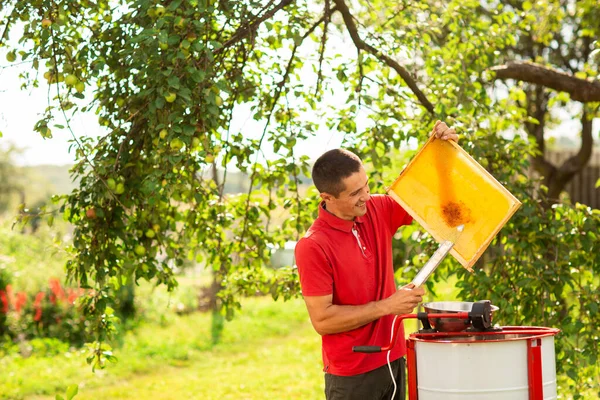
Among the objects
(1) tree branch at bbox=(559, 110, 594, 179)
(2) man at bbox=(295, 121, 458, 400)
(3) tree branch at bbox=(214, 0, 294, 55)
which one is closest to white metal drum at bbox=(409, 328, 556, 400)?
(2) man at bbox=(295, 121, 458, 400)

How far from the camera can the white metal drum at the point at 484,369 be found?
2791mm

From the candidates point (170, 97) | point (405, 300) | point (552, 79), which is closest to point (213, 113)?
point (170, 97)

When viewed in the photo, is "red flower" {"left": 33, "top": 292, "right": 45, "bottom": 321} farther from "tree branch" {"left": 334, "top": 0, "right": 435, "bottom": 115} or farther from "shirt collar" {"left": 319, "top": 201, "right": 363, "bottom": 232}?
"shirt collar" {"left": 319, "top": 201, "right": 363, "bottom": 232}

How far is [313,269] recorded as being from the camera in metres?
3.16

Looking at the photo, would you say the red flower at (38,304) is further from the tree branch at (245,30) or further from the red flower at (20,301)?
the tree branch at (245,30)

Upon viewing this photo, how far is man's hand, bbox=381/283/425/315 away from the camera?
9.77 ft

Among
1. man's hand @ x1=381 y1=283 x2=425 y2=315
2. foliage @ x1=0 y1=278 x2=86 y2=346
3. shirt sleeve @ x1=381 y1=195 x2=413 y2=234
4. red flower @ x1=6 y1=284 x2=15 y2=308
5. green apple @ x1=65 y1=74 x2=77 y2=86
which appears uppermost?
green apple @ x1=65 y1=74 x2=77 y2=86

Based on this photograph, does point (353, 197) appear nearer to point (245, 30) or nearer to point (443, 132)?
point (443, 132)

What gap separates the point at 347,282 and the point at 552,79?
4.08 metres

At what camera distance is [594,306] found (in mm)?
4676

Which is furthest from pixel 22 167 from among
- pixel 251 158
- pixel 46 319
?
pixel 251 158

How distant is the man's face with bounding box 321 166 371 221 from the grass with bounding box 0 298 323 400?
351cm

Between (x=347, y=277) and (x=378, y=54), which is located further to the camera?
(x=378, y=54)

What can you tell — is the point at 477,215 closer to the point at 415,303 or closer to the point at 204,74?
the point at 415,303
